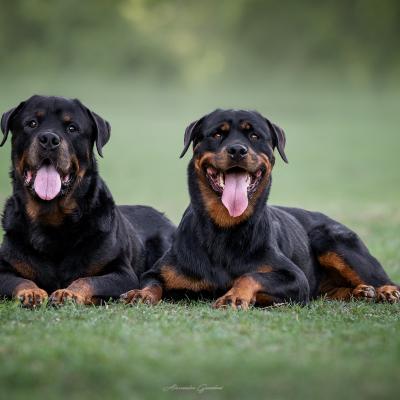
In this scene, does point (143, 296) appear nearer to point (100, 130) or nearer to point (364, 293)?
point (100, 130)

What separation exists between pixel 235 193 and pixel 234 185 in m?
0.07

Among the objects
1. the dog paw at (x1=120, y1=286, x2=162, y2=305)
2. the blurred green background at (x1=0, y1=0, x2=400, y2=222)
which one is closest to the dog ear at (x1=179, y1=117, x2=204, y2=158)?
the dog paw at (x1=120, y1=286, x2=162, y2=305)

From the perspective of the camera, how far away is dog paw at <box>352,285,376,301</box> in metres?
6.96

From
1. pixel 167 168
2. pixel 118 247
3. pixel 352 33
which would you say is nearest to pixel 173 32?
pixel 352 33

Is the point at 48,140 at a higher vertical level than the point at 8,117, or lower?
lower

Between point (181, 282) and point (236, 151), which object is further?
point (181, 282)

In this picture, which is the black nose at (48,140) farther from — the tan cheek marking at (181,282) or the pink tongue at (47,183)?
the tan cheek marking at (181,282)

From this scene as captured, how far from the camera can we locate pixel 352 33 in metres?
60.1

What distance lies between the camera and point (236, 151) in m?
6.22

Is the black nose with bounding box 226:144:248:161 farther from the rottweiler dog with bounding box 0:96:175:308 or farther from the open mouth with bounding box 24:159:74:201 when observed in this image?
the open mouth with bounding box 24:159:74:201

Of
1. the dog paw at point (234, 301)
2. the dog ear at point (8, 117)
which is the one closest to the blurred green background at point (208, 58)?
the dog ear at point (8, 117)

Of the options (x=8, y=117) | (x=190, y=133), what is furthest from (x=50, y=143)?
(x=190, y=133)

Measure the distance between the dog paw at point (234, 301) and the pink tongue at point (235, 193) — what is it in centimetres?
73

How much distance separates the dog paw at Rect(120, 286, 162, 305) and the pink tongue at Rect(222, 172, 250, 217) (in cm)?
91
